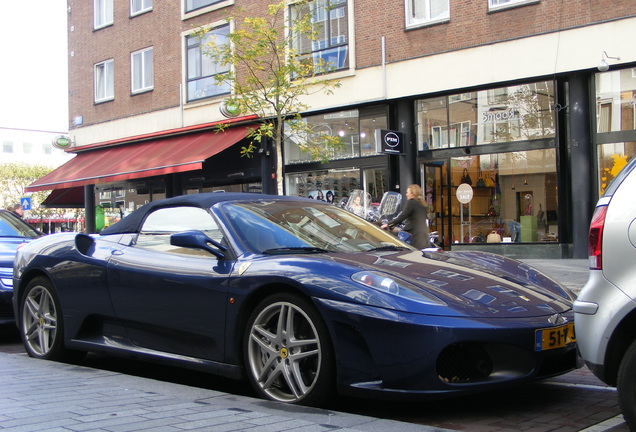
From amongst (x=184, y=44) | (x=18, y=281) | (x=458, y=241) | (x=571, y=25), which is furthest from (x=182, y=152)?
(x=18, y=281)

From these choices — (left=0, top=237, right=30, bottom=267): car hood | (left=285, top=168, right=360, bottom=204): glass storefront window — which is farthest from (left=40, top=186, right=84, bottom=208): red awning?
(left=0, top=237, right=30, bottom=267): car hood

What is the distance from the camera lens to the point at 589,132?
1543cm

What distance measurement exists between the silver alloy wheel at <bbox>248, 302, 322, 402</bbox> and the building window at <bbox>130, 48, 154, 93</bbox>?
2182 centimetres

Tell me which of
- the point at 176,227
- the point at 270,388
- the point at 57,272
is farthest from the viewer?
the point at 57,272

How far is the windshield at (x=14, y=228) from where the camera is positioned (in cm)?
824

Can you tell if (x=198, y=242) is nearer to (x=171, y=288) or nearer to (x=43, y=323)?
(x=171, y=288)

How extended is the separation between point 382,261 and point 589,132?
41.3ft

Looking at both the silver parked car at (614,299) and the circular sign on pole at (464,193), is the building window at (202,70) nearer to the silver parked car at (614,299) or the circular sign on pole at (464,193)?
the circular sign on pole at (464,193)

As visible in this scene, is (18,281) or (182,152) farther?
(182,152)

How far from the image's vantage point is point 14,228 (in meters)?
8.39

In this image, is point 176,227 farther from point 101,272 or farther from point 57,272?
point 57,272

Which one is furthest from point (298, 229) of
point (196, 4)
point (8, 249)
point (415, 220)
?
point (196, 4)

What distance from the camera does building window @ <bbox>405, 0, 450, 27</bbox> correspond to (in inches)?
674

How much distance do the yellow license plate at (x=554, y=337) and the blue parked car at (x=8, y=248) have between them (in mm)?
5344
